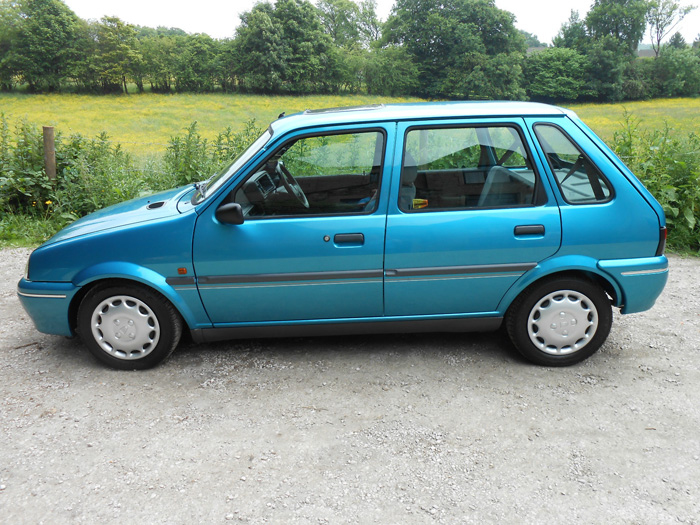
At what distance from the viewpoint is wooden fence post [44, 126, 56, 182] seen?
25.0ft

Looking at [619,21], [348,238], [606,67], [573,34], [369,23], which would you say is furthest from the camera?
[369,23]

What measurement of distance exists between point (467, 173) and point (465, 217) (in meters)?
0.35

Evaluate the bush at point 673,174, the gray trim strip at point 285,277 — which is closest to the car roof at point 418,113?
the gray trim strip at point 285,277

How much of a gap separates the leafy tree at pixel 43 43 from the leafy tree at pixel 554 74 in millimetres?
17799

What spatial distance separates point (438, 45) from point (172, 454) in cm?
2399

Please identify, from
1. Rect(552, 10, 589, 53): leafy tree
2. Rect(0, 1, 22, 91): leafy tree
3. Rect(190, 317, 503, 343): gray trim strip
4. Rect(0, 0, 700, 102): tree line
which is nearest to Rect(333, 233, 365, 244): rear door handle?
Rect(190, 317, 503, 343): gray trim strip

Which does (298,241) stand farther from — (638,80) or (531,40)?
(531,40)

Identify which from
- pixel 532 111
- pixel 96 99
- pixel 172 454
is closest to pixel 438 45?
pixel 96 99

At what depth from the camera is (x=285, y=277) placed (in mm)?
3566

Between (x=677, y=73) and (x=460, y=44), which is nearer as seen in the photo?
(x=677, y=73)

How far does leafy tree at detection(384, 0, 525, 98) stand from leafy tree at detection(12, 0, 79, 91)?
13.1 m

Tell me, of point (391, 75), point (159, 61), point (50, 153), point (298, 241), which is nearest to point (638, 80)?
point (391, 75)

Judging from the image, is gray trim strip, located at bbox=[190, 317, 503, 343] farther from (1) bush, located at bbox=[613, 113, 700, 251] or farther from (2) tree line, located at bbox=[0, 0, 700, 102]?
(2) tree line, located at bbox=[0, 0, 700, 102]

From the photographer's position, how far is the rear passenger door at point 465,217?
3.53 metres
